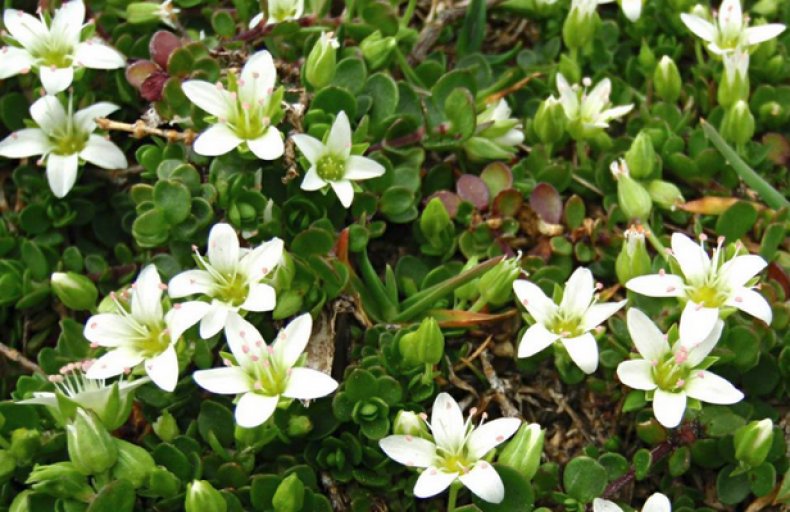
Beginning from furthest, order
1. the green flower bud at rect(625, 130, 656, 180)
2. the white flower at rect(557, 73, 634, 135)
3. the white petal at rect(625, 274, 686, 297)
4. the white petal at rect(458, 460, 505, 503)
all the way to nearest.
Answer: the white flower at rect(557, 73, 634, 135), the green flower bud at rect(625, 130, 656, 180), the white petal at rect(625, 274, 686, 297), the white petal at rect(458, 460, 505, 503)

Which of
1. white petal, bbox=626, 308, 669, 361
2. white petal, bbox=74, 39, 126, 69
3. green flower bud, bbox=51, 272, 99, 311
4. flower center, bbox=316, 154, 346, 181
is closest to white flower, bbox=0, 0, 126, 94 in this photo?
white petal, bbox=74, 39, 126, 69

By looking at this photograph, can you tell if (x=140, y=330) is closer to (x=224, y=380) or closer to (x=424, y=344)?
(x=224, y=380)

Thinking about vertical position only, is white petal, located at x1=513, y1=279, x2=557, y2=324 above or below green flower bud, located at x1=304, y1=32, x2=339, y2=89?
below

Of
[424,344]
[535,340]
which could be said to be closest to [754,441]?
[535,340]

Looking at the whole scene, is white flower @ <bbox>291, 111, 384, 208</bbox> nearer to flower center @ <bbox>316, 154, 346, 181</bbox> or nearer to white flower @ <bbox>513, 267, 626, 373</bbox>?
flower center @ <bbox>316, 154, 346, 181</bbox>

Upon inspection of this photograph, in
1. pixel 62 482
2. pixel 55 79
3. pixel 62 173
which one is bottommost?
pixel 62 482

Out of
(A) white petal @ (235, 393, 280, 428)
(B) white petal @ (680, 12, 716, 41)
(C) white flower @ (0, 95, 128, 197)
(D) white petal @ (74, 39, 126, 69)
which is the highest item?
(B) white petal @ (680, 12, 716, 41)

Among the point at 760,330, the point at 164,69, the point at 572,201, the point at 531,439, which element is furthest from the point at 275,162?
the point at 760,330
